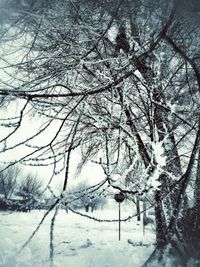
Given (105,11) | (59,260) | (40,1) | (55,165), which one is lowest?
(59,260)

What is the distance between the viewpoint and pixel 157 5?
2.23 meters

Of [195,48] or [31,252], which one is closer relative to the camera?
[195,48]

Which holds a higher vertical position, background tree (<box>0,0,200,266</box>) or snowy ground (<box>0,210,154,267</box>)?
background tree (<box>0,0,200,266</box>)

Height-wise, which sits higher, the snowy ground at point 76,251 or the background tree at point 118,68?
the background tree at point 118,68

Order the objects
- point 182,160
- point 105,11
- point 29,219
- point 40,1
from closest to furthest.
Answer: point 40,1 < point 105,11 < point 182,160 < point 29,219

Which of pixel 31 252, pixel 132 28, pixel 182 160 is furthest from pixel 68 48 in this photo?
pixel 31 252

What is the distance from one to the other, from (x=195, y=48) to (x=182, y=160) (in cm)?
258

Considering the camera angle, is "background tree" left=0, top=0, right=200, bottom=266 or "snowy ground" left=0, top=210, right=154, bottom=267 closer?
"background tree" left=0, top=0, right=200, bottom=266

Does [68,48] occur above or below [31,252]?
above

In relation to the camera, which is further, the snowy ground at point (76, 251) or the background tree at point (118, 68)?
the snowy ground at point (76, 251)

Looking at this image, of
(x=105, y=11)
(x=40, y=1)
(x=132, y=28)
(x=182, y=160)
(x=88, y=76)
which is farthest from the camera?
(x=182, y=160)

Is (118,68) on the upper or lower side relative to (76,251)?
upper

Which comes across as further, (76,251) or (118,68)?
(76,251)

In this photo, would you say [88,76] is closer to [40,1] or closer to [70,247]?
[40,1]
